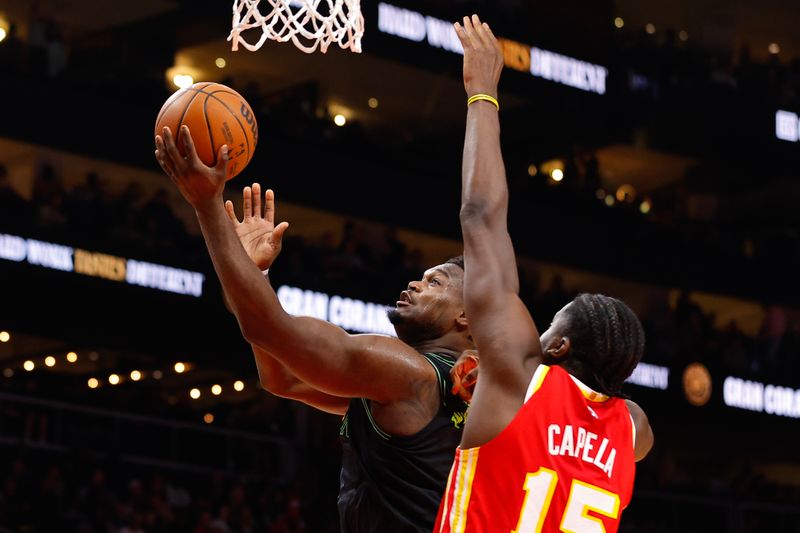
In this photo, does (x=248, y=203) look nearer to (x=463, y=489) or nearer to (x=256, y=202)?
(x=256, y=202)

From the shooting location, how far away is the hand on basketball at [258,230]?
4.93 meters

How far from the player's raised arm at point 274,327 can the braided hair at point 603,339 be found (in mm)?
875

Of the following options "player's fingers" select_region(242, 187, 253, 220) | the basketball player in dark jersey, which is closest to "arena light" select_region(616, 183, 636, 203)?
"player's fingers" select_region(242, 187, 253, 220)

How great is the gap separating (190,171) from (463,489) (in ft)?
4.06

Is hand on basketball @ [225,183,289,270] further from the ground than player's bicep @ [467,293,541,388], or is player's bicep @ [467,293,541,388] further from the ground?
hand on basketball @ [225,183,289,270]

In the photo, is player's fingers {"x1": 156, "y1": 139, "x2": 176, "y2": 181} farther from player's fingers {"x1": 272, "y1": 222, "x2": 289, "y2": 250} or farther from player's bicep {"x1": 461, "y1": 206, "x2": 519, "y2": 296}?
player's bicep {"x1": 461, "y1": 206, "x2": 519, "y2": 296}

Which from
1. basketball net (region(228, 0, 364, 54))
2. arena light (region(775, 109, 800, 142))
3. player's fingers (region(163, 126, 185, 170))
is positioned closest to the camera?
player's fingers (region(163, 126, 185, 170))

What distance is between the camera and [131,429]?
53.9 feet

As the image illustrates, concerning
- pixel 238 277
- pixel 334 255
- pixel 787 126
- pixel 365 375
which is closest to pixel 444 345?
pixel 365 375

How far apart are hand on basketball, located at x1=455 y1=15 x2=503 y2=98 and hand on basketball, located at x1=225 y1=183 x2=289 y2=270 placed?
3.80 feet

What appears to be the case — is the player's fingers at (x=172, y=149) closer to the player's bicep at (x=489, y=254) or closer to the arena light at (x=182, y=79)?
the player's bicep at (x=489, y=254)

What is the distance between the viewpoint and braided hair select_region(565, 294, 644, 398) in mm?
3760

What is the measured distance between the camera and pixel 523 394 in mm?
3623

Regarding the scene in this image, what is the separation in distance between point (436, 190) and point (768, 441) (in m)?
8.33
